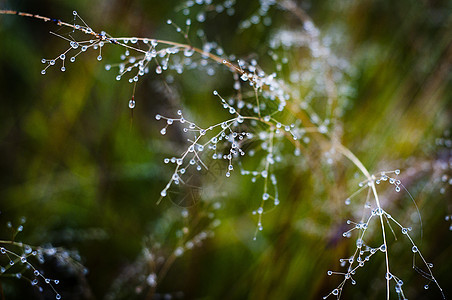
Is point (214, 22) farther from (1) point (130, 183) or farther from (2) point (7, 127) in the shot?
(2) point (7, 127)

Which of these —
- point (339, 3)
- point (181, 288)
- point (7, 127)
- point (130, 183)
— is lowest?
point (181, 288)

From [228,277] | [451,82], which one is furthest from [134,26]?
[451,82]

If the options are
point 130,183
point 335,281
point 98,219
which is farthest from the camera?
point 130,183

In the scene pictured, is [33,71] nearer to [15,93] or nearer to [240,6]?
[15,93]

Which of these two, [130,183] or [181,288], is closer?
[181,288]

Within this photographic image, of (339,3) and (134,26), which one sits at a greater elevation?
(339,3)

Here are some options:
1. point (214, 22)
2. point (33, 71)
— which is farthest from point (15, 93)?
point (214, 22)

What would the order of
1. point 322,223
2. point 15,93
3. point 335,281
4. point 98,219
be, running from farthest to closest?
point 15,93
point 98,219
point 322,223
point 335,281
